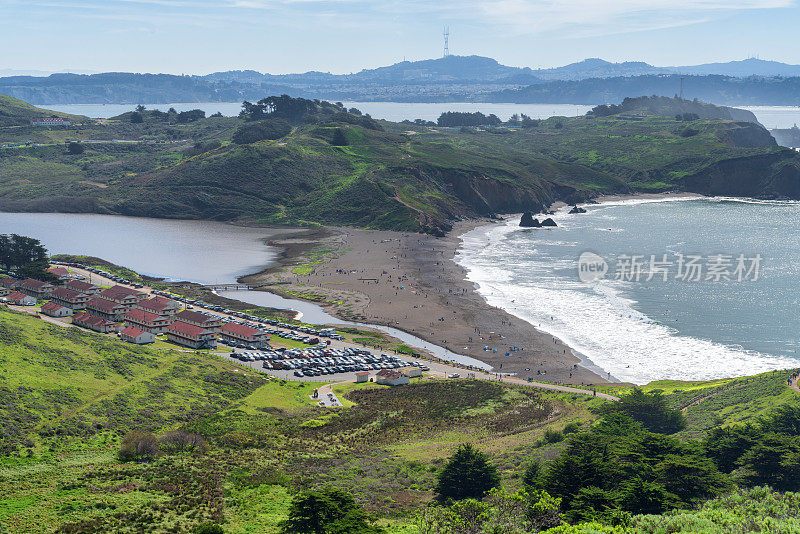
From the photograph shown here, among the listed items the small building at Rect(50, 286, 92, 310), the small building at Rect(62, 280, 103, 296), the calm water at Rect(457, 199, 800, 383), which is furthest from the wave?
the small building at Rect(50, 286, 92, 310)

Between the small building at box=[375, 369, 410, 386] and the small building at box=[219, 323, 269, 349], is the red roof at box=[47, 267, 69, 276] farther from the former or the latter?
the small building at box=[375, 369, 410, 386]

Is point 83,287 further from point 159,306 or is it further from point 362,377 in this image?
point 362,377

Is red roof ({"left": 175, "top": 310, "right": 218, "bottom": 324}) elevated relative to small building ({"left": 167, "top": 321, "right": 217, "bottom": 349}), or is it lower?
elevated

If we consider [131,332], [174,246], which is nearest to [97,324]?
[131,332]

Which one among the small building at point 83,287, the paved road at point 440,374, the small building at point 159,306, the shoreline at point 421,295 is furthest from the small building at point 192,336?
the shoreline at point 421,295

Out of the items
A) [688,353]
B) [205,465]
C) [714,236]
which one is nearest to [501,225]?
[714,236]

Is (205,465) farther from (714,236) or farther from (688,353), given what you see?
(714,236)

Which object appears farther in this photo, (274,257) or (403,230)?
(403,230)
